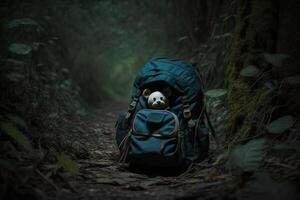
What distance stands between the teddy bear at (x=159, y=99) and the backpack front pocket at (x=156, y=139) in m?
0.14

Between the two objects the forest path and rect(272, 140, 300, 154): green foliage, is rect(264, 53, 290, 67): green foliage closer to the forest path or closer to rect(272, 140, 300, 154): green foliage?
rect(272, 140, 300, 154): green foliage

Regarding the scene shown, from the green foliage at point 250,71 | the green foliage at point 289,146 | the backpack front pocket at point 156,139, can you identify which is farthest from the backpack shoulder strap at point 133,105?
the green foliage at point 289,146

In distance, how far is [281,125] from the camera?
2.96m

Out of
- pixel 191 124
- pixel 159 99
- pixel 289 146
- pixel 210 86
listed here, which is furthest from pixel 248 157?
pixel 210 86

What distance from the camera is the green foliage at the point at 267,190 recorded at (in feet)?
7.32

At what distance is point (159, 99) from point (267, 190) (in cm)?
158

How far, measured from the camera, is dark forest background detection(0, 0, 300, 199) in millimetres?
2721

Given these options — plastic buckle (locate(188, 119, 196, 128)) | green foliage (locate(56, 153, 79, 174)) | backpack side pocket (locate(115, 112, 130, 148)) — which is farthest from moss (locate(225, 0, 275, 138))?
green foliage (locate(56, 153, 79, 174))

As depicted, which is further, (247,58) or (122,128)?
(122,128)

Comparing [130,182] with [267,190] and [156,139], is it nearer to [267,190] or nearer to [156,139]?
[156,139]

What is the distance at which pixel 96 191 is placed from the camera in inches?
110

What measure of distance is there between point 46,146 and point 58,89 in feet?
8.48

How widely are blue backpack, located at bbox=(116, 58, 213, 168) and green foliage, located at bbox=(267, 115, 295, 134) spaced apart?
0.76m

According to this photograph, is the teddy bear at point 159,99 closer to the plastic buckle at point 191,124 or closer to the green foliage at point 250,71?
the plastic buckle at point 191,124
